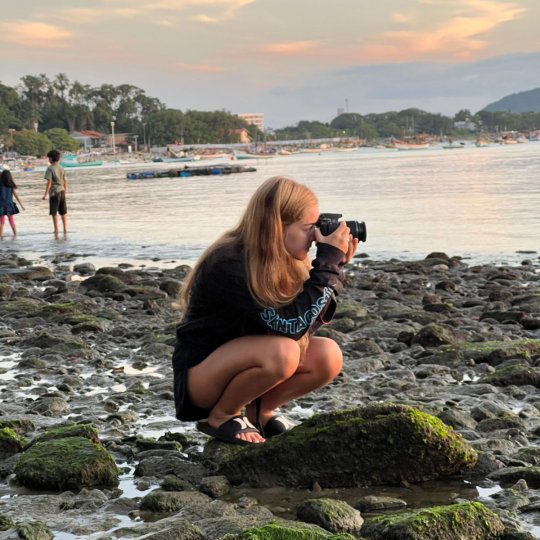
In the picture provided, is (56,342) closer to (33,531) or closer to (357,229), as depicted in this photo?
(357,229)

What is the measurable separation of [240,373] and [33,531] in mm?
1430

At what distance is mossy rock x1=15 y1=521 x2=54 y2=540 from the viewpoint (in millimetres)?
3969

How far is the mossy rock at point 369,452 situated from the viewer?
183 inches

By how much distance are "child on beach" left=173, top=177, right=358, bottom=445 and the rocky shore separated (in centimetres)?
30

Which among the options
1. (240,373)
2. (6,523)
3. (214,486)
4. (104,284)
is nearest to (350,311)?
(104,284)

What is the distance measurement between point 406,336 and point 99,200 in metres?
34.8

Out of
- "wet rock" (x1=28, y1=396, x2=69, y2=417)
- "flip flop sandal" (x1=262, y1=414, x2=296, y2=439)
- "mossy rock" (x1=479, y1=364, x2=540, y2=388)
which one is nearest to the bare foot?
"flip flop sandal" (x1=262, y1=414, x2=296, y2=439)

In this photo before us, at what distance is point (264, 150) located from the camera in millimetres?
183625

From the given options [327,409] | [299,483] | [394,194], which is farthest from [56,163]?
[394,194]

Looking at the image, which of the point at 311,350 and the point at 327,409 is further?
the point at 327,409

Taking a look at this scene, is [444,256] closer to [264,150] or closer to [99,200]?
[99,200]

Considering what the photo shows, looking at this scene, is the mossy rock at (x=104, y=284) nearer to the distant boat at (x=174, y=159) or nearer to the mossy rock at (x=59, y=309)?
the mossy rock at (x=59, y=309)

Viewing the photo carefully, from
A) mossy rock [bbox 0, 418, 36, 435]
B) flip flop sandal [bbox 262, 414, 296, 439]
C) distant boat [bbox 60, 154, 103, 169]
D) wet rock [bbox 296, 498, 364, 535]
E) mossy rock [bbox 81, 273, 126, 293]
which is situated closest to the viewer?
wet rock [bbox 296, 498, 364, 535]

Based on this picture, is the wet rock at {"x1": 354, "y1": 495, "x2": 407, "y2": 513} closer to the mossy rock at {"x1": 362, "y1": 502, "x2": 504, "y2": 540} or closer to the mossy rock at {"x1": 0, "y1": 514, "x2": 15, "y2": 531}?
the mossy rock at {"x1": 362, "y1": 502, "x2": 504, "y2": 540}
